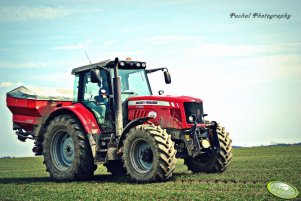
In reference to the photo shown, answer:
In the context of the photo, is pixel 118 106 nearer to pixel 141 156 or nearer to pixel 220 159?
pixel 141 156

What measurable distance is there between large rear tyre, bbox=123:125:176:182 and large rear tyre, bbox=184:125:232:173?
2.35 meters

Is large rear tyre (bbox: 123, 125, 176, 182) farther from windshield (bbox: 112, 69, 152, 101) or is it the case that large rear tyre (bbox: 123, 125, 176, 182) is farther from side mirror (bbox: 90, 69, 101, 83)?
windshield (bbox: 112, 69, 152, 101)

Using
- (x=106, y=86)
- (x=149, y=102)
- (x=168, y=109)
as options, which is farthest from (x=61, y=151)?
(x=168, y=109)

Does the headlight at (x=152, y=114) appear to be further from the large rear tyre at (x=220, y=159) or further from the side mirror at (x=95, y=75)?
the large rear tyre at (x=220, y=159)

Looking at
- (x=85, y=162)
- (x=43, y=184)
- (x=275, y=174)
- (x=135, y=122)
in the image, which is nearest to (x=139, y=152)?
(x=135, y=122)

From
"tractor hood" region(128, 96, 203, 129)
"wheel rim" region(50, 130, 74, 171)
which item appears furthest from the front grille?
"wheel rim" region(50, 130, 74, 171)

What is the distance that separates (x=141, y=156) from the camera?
499 inches

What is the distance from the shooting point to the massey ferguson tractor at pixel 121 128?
12578mm

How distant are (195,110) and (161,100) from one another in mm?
1057

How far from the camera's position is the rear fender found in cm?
1379

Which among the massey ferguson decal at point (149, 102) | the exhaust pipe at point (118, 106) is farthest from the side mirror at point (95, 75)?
the massey ferguson decal at point (149, 102)

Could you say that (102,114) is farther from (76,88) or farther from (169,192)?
(169,192)

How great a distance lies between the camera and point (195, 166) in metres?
14.7

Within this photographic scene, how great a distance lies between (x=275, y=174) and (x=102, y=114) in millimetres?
5102
